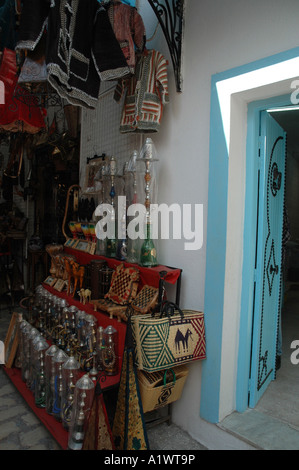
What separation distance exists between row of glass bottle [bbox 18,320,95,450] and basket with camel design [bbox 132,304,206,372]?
1.30 feet

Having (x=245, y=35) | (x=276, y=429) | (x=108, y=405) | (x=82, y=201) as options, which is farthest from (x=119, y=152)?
(x=276, y=429)

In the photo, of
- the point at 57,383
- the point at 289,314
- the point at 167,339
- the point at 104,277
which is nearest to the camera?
the point at 167,339

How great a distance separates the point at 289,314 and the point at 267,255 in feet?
10.5

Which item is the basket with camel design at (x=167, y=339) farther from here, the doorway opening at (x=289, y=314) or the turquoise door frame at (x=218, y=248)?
the doorway opening at (x=289, y=314)

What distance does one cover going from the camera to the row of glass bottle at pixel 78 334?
256 centimetres

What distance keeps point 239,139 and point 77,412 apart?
217 cm

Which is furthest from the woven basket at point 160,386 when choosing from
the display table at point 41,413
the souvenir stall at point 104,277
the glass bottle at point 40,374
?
the glass bottle at point 40,374

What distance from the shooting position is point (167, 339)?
2.14 metres

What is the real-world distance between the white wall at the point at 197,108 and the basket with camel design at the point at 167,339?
22cm

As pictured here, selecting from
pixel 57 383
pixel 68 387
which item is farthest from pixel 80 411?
pixel 57 383

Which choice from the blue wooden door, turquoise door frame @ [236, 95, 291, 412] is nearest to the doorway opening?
the blue wooden door

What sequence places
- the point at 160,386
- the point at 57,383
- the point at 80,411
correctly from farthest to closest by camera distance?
1. the point at 57,383
2. the point at 160,386
3. the point at 80,411

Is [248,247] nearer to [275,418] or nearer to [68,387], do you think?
[275,418]
